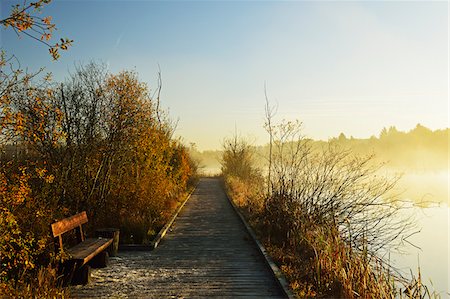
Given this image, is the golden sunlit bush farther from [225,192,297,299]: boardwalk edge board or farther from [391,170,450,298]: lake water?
[391,170,450,298]: lake water

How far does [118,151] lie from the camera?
32.4 ft

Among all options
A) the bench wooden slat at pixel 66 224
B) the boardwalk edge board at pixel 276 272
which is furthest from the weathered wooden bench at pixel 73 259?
the boardwalk edge board at pixel 276 272

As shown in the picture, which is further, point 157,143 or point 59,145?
point 157,143

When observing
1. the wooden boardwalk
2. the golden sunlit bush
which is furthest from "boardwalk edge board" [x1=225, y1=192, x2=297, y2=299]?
the golden sunlit bush

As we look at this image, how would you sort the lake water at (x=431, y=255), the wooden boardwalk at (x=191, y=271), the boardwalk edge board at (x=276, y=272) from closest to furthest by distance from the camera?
the boardwalk edge board at (x=276, y=272) < the wooden boardwalk at (x=191, y=271) < the lake water at (x=431, y=255)

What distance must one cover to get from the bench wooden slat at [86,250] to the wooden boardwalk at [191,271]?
0.44 m

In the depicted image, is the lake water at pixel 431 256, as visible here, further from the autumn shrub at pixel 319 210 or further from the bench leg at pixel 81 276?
the bench leg at pixel 81 276

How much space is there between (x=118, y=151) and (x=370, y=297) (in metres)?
7.20

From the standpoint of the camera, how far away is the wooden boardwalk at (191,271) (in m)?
5.42

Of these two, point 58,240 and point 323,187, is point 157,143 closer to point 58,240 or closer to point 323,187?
point 323,187

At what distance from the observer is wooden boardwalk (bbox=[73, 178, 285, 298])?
542 centimetres

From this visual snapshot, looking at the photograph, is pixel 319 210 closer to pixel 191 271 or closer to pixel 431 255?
pixel 191 271

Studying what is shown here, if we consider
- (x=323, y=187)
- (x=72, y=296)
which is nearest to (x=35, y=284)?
(x=72, y=296)

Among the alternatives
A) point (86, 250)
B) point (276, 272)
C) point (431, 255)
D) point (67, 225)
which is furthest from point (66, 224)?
point (431, 255)
